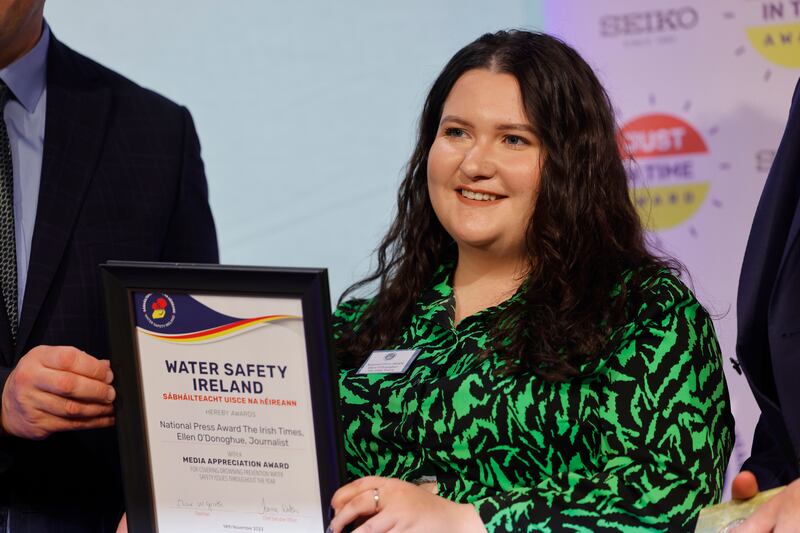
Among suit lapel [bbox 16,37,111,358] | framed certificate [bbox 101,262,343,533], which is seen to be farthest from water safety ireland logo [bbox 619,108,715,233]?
framed certificate [bbox 101,262,343,533]

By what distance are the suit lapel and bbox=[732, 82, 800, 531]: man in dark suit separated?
123 centimetres

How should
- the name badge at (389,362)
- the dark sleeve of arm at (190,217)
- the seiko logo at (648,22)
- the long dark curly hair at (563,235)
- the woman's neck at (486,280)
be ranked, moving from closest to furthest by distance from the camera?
the long dark curly hair at (563,235)
the name badge at (389,362)
the woman's neck at (486,280)
the dark sleeve of arm at (190,217)
the seiko logo at (648,22)

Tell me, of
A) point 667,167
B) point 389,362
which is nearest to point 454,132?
point 389,362

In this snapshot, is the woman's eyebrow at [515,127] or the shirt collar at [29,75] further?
the shirt collar at [29,75]

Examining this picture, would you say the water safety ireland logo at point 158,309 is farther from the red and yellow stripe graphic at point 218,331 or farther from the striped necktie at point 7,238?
the striped necktie at point 7,238

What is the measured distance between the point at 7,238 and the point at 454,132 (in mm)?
847

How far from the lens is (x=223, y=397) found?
177 centimetres

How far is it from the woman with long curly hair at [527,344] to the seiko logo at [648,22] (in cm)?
100

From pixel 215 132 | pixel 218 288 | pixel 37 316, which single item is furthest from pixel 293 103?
pixel 218 288

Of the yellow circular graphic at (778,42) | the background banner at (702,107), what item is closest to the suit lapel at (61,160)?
the background banner at (702,107)

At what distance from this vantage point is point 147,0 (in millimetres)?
3221

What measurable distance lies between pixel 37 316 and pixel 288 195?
3.96 ft

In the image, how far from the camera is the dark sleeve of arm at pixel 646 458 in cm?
179
